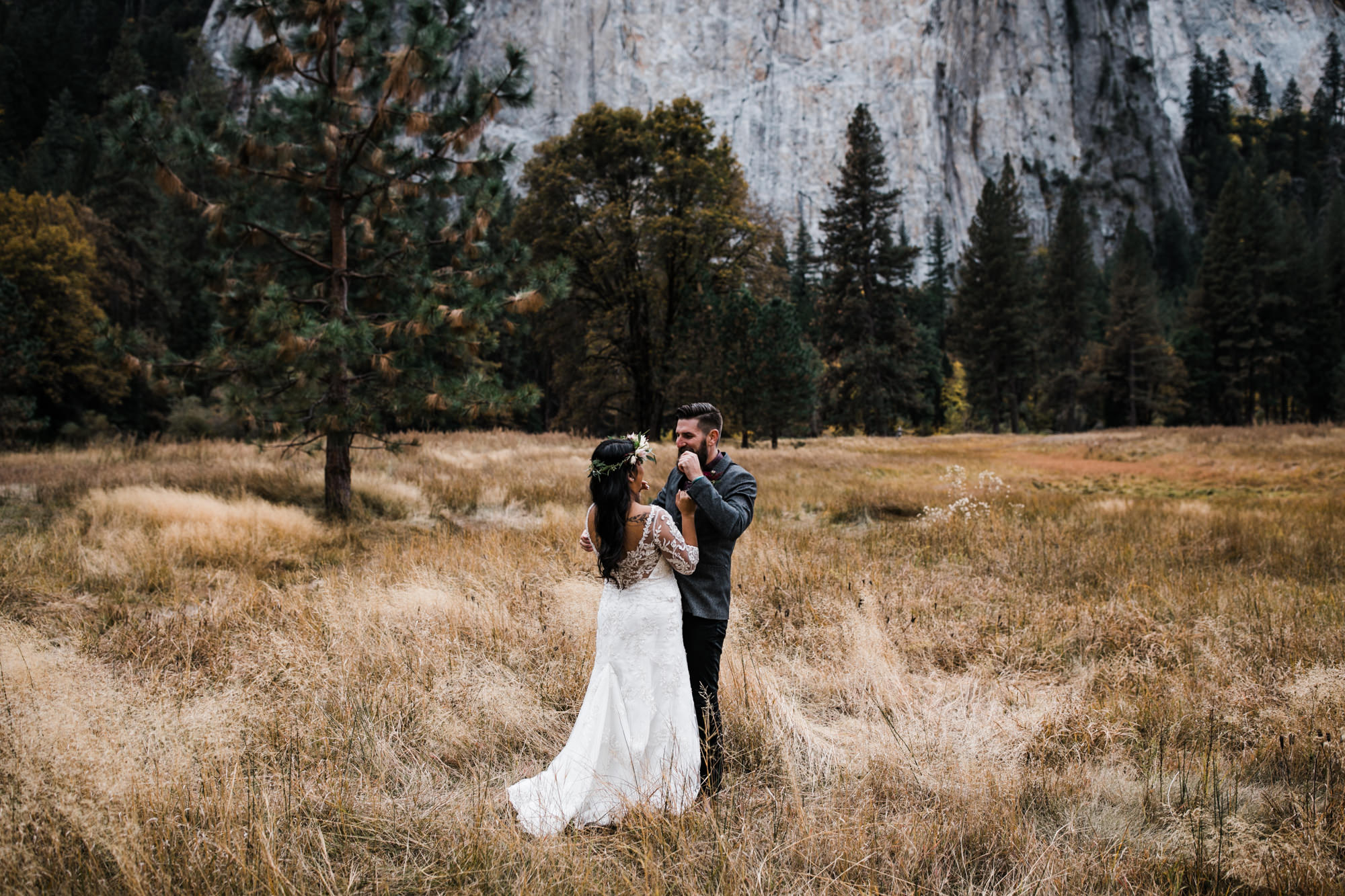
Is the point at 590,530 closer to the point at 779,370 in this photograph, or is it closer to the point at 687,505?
the point at 687,505

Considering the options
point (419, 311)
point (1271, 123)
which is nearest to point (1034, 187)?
point (1271, 123)

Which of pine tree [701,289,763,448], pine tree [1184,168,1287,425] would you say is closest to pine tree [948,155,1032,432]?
pine tree [1184,168,1287,425]

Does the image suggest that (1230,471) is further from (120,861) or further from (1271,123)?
(1271,123)

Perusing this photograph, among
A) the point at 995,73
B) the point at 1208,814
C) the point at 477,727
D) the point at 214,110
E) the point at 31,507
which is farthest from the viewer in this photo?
the point at 995,73

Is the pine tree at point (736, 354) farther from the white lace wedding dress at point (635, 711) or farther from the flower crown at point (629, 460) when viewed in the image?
the white lace wedding dress at point (635, 711)

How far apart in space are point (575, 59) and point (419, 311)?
80194mm

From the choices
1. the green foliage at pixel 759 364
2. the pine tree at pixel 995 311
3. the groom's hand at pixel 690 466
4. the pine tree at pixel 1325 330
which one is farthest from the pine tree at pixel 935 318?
the groom's hand at pixel 690 466

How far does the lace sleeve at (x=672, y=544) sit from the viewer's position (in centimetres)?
274

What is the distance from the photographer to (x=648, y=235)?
2280 centimetres


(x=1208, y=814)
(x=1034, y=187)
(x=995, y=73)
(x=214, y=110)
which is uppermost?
(x=995, y=73)

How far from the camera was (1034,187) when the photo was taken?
3656 inches

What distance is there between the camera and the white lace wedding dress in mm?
2779

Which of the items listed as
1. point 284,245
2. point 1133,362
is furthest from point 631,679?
point 1133,362

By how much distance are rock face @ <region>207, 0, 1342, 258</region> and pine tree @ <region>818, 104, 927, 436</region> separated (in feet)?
113
